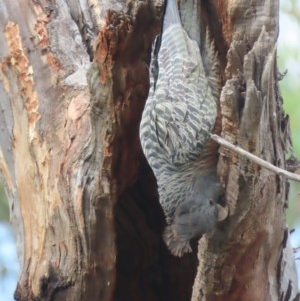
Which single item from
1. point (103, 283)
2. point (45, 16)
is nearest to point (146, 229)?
point (103, 283)

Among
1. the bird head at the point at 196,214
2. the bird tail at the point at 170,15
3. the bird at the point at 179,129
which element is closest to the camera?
the bird head at the point at 196,214

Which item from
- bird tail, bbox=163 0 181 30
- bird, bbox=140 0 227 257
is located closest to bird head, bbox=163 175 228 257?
bird, bbox=140 0 227 257

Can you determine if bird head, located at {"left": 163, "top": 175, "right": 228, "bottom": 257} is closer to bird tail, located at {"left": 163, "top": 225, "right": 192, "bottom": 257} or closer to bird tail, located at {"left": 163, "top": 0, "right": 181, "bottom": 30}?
bird tail, located at {"left": 163, "top": 225, "right": 192, "bottom": 257}

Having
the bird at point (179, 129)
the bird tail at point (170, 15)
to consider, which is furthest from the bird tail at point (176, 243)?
the bird tail at point (170, 15)

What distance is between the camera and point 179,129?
261cm

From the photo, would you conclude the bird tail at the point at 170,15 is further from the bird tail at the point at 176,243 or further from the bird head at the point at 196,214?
the bird tail at the point at 176,243

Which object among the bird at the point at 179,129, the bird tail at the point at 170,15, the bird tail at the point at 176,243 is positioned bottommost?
the bird tail at the point at 176,243

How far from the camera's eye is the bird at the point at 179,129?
8.12 ft

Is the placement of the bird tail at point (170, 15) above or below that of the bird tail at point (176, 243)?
above

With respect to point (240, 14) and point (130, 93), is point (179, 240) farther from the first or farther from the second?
point (240, 14)

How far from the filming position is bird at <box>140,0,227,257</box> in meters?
2.47

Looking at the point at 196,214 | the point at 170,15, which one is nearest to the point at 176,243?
the point at 196,214

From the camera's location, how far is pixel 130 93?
2.64 metres

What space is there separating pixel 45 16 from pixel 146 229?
85cm
